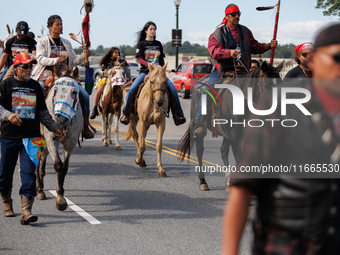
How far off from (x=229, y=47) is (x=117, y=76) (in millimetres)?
5288

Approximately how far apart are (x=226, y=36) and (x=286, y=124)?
22.4 feet

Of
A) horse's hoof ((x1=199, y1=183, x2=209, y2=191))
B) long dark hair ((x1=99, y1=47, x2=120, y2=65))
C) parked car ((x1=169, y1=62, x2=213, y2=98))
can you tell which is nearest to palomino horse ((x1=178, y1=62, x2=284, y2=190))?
horse's hoof ((x1=199, y1=183, x2=209, y2=191))

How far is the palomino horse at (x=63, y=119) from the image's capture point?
7465 millimetres

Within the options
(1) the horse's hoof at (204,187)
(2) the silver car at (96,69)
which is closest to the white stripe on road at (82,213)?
(1) the horse's hoof at (204,187)

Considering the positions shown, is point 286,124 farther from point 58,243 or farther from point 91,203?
point 91,203

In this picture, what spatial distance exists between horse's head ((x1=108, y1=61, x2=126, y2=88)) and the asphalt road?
9.45ft

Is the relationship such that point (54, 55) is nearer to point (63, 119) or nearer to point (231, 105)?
point (63, 119)

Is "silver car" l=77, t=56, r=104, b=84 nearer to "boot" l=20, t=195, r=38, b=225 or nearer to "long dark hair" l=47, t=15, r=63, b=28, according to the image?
"long dark hair" l=47, t=15, r=63, b=28

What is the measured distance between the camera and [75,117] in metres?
7.95

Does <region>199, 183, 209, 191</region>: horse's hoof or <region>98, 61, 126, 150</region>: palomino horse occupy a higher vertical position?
<region>98, 61, 126, 150</region>: palomino horse

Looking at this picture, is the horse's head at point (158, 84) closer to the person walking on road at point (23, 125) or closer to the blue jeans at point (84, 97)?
the blue jeans at point (84, 97)

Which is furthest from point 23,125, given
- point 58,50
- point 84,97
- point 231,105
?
point 231,105

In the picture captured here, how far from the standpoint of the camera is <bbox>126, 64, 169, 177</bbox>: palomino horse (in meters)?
Result: 9.75

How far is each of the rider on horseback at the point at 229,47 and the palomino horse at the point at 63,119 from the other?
2.25 metres
